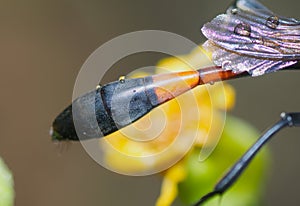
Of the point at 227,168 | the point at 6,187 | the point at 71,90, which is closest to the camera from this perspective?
the point at 6,187

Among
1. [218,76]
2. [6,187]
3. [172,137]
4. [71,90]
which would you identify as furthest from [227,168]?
[71,90]

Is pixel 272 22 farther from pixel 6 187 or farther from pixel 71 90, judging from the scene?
pixel 71 90

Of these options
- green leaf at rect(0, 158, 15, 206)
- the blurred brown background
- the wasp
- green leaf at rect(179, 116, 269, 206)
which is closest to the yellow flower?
green leaf at rect(179, 116, 269, 206)

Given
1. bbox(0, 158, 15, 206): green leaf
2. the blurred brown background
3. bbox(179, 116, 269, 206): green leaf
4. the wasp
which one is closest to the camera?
bbox(0, 158, 15, 206): green leaf

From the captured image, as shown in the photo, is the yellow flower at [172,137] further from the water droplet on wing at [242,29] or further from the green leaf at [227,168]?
the water droplet on wing at [242,29]

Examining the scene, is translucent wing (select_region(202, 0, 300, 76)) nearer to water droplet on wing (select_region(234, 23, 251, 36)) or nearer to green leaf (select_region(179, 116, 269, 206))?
water droplet on wing (select_region(234, 23, 251, 36))

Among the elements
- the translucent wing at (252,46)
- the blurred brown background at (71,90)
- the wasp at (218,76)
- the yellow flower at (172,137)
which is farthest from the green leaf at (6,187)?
the blurred brown background at (71,90)
